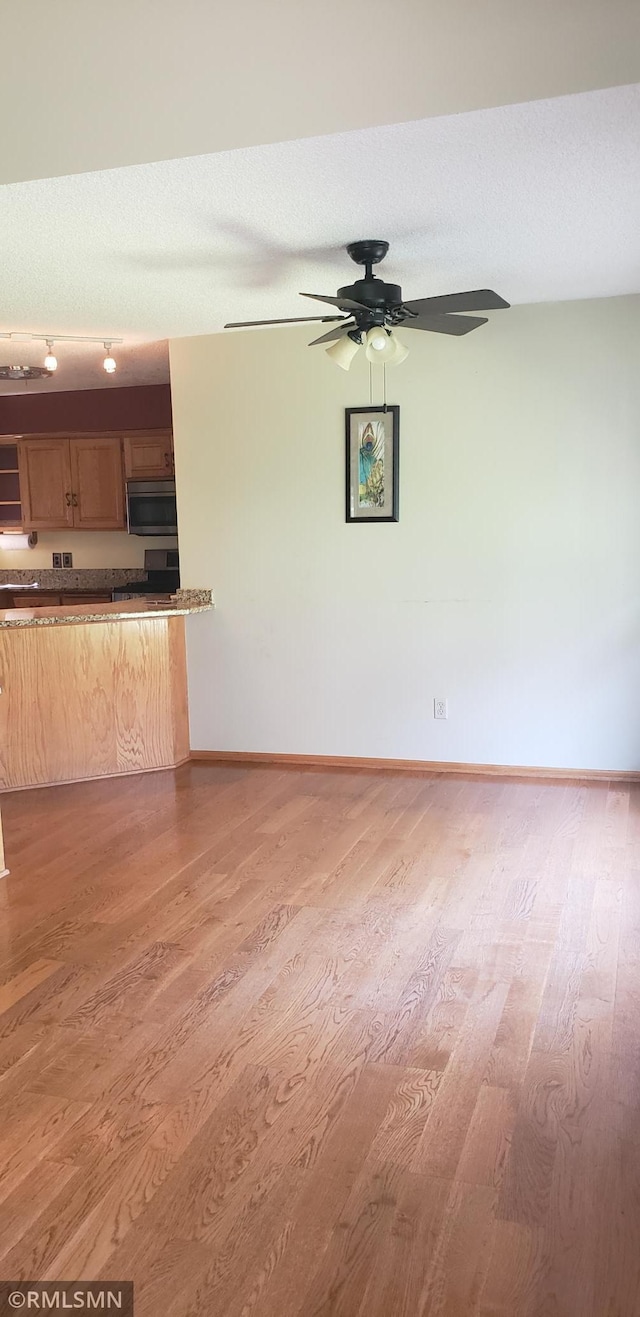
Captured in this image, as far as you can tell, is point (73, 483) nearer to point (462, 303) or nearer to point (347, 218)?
point (347, 218)

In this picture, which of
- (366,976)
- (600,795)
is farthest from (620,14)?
(600,795)

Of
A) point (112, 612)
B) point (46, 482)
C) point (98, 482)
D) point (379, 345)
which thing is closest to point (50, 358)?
point (112, 612)

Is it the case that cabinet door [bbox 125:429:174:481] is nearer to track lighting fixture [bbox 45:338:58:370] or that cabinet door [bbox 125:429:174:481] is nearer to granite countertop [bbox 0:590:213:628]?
track lighting fixture [bbox 45:338:58:370]

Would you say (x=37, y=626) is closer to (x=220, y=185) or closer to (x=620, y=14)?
(x=220, y=185)

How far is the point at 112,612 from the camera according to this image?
512 centimetres

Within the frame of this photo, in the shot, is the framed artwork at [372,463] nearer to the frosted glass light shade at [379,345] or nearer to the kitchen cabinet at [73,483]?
the frosted glass light shade at [379,345]

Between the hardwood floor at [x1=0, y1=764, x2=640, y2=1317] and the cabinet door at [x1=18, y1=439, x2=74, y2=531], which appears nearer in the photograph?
the hardwood floor at [x1=0, y1=764, x2=640, y2=1317]

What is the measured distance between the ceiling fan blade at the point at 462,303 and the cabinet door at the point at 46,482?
4736 millimetres

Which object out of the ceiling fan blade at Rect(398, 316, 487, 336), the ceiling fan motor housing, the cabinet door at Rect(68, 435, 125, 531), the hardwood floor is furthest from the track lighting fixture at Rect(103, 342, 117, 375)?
the hardwood floor

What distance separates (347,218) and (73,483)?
4.73 metres

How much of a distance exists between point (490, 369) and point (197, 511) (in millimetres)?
1793

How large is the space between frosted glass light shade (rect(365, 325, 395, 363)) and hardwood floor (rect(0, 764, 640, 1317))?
6.53ft

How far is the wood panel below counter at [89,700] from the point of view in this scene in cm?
496

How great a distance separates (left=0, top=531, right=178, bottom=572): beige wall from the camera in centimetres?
784
